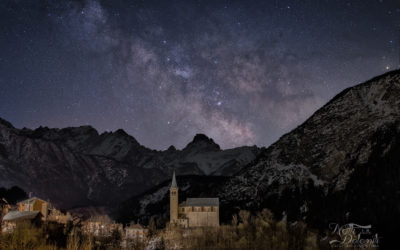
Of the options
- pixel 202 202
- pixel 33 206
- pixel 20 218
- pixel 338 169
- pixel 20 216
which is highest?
pixel 338 169

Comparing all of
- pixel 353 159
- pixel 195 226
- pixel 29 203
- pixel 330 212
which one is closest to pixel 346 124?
pixel 353 159

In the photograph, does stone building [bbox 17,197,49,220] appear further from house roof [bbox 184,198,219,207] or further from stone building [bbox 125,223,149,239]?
house roof [bbox 184,198,219,207]

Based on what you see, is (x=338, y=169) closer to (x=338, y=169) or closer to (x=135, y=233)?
(x=338, y=169)

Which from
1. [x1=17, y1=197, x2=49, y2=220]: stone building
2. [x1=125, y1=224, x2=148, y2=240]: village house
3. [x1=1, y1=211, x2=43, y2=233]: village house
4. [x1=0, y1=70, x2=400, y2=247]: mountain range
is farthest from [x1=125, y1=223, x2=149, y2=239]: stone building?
[x1=0, y1=70, x2=400, y2=247]: mountain range

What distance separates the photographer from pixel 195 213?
84.1m

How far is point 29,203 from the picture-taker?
69.7 m

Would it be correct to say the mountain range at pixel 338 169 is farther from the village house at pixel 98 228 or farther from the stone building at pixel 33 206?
the stone building at pixel 33 206

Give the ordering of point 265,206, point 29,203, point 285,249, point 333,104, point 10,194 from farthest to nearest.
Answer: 1. point 10,194
2. point 333,104
3. point 265,206
4. point 29,203
5. point 285,249

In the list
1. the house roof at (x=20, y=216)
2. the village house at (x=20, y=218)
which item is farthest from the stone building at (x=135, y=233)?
the house roof at (x=20, y=216)

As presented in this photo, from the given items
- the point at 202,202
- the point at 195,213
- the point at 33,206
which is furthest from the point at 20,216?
the point at 202,202

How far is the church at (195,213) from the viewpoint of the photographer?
82.3 m

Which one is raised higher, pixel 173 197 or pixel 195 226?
pixel 173 197

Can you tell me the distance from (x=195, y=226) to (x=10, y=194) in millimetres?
85766

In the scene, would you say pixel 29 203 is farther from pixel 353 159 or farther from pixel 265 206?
pixel 353 159
